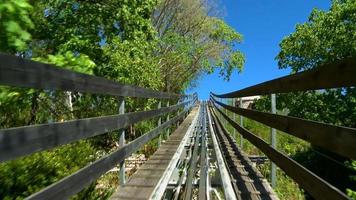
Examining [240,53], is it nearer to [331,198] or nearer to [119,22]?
[119,22]

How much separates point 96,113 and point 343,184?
19038 millimetres

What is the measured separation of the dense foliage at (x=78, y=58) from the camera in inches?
176

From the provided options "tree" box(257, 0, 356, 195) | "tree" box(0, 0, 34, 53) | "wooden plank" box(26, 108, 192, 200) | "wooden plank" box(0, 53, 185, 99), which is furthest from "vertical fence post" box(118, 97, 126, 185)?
"tree" box(257, 0, 356, 195)

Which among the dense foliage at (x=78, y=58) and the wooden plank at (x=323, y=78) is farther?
the dense foliage at (x=78, y=58)

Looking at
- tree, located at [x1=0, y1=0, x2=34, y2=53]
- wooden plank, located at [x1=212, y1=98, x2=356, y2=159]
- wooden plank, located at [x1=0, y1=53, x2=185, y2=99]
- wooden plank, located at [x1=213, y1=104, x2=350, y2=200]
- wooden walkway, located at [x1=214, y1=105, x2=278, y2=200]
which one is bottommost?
wooden walkway, located at [x1=214, y1=105, x2=278, y2=200]

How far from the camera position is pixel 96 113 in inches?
456

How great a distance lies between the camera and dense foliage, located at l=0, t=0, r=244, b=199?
4465 mm

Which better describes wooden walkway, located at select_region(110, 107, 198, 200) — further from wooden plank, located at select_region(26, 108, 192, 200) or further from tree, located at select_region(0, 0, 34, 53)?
tree, located at select_region(0, 0, 34, 53)

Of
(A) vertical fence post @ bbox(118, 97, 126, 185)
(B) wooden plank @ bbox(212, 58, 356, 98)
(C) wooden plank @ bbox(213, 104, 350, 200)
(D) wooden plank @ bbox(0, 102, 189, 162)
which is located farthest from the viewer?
(A) vertical fence post @ bbox(118, 97, 126, 185)

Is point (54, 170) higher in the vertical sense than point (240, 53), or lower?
lower

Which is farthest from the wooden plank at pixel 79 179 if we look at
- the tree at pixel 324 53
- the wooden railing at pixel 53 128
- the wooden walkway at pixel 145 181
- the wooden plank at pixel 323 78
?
the tree at pixel 324 53

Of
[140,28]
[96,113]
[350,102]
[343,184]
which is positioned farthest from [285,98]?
[96,113]

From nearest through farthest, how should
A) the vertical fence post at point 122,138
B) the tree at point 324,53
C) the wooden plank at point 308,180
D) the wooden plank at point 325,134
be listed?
1. the wooden plank at point 325,134
2. the wooden plank at point 308,180
3. the vertical fence post at point 122,138
4. the tree at point 324,53

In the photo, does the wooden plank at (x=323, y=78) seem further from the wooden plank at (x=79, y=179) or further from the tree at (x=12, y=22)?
the tree at (x=12, y=22)
